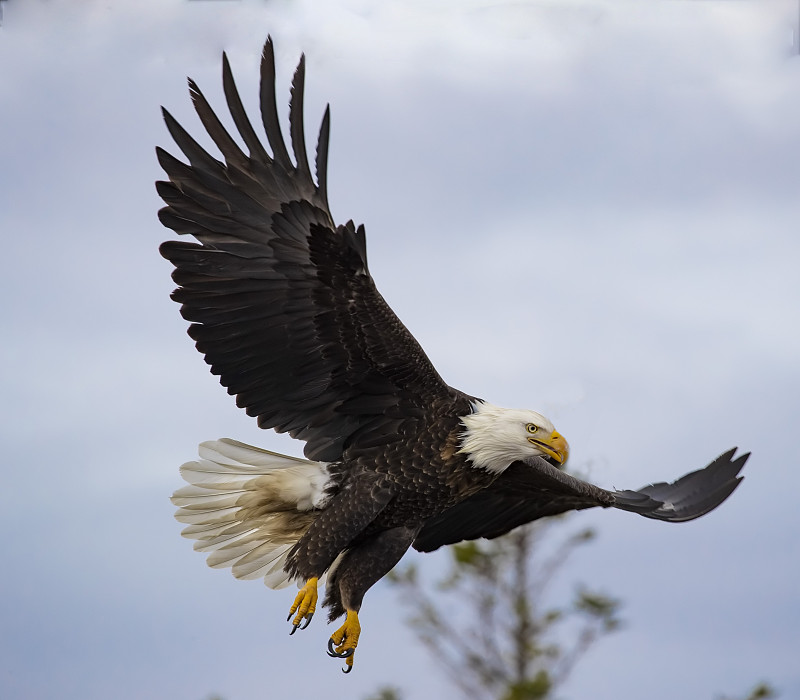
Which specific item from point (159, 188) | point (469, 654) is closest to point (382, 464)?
point (159, 188)

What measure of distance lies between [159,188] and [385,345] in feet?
4.12

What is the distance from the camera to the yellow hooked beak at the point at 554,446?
19.5 feet

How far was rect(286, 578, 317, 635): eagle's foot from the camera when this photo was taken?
18.9ft

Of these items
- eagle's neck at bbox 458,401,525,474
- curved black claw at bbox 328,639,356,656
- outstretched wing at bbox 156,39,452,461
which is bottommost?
curved black claw at bbox 328,639,356,656

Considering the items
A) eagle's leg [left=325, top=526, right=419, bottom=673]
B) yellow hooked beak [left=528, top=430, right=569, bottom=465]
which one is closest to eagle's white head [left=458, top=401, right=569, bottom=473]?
yellow hooked beak [left=528, top=430, right=569, bottom=465]

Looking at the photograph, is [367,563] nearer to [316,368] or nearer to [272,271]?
[316,368]

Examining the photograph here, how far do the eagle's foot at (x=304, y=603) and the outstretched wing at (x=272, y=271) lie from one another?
93 centimetres

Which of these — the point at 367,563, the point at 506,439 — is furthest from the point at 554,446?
the point at 367,563

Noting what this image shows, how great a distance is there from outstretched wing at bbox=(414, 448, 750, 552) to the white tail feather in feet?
2.80

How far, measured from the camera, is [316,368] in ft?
19.4

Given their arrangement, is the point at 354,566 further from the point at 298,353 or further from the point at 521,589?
the point at 521,589

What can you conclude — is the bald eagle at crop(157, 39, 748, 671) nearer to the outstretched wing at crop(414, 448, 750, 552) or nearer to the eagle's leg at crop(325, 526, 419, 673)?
the eagle's leg at crop(325, 526, 419, 673)

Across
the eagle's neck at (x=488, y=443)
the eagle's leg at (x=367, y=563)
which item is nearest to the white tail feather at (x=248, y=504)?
the eagle's leg at (x=367, y=563)

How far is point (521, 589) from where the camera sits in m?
8.00
